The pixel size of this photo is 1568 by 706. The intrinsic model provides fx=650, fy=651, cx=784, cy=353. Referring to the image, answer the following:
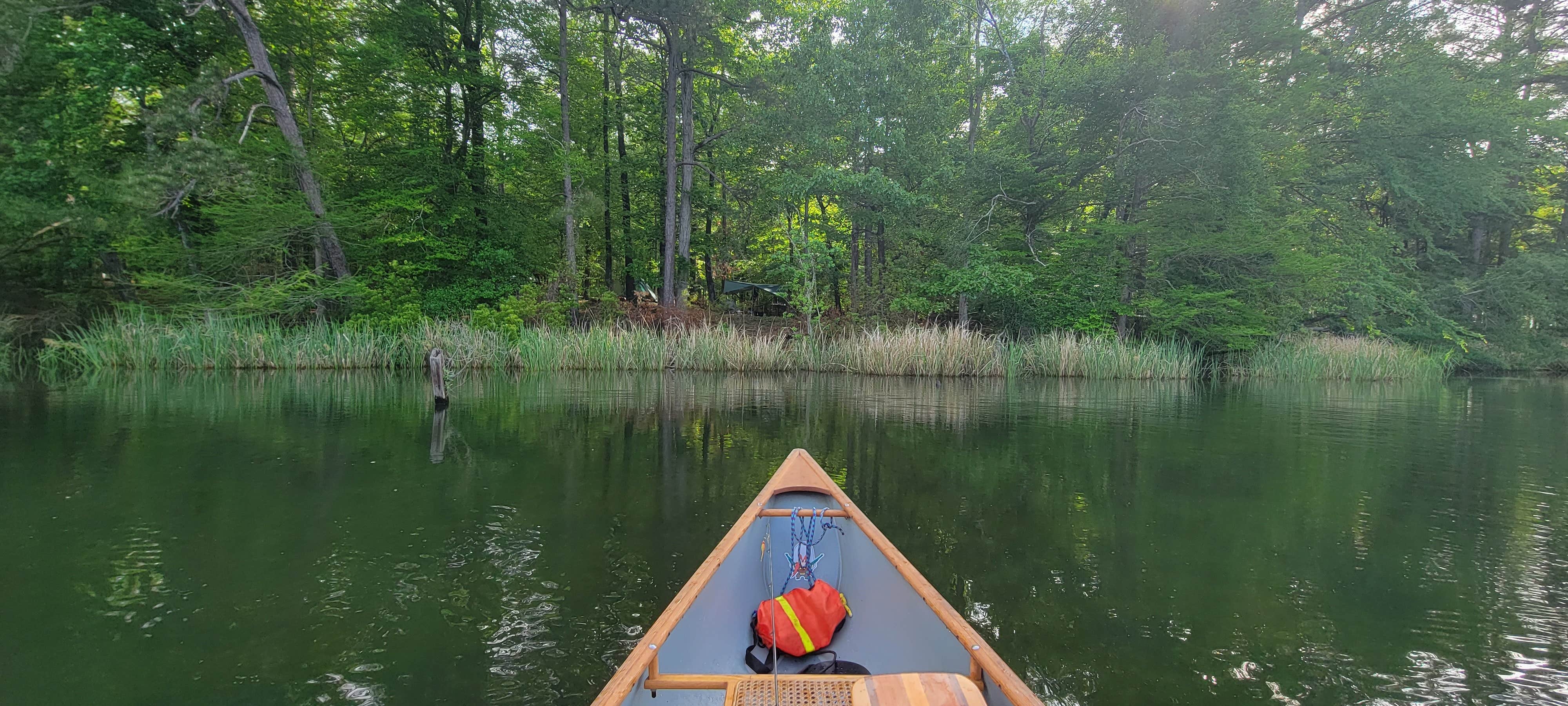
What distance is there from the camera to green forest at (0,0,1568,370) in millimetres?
14000

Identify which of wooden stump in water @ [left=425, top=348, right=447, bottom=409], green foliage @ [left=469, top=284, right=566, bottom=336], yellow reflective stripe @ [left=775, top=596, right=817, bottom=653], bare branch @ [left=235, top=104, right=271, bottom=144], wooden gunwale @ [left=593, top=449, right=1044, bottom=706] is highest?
bare branch @ [left=235, top=104, right=271, bottom=144]

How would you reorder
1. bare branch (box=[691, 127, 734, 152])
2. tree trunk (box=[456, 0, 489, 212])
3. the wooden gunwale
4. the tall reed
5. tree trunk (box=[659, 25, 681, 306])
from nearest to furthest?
the wooden gunwale → the tall reed → tree trunk (box=[456, 0, 489, 212]) → tree trunk (box=[659, 25, 681, 306]) → bare branch (box=[691, 127, 734, 152])

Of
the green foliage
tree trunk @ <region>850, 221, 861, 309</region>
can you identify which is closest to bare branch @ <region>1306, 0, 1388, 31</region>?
tree trunk @ <region>850, 221, 861, 309</region>

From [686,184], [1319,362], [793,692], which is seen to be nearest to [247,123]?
[686,184]

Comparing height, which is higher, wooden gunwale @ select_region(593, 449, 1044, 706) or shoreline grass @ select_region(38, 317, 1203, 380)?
shoreline grass @ select_region(38, 317, 1203, 380)

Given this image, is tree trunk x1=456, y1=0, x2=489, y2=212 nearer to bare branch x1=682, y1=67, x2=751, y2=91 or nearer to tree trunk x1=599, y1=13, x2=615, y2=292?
tree trunk x1=599, y1=13, x2=615, y2=292

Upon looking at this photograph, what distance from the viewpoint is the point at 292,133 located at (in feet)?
47.9

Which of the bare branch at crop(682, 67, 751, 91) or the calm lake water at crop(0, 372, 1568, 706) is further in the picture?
the bare branch at crop(682, 67, 751, 91)

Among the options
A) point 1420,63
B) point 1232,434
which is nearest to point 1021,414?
point 1232,434

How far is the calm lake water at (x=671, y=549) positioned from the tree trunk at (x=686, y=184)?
1160 centimetres

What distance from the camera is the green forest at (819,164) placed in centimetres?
1400

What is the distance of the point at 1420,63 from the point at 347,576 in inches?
979

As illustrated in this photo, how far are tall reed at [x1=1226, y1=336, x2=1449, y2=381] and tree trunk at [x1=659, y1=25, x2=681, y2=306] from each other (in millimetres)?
14797

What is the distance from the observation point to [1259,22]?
1470 centimetres
